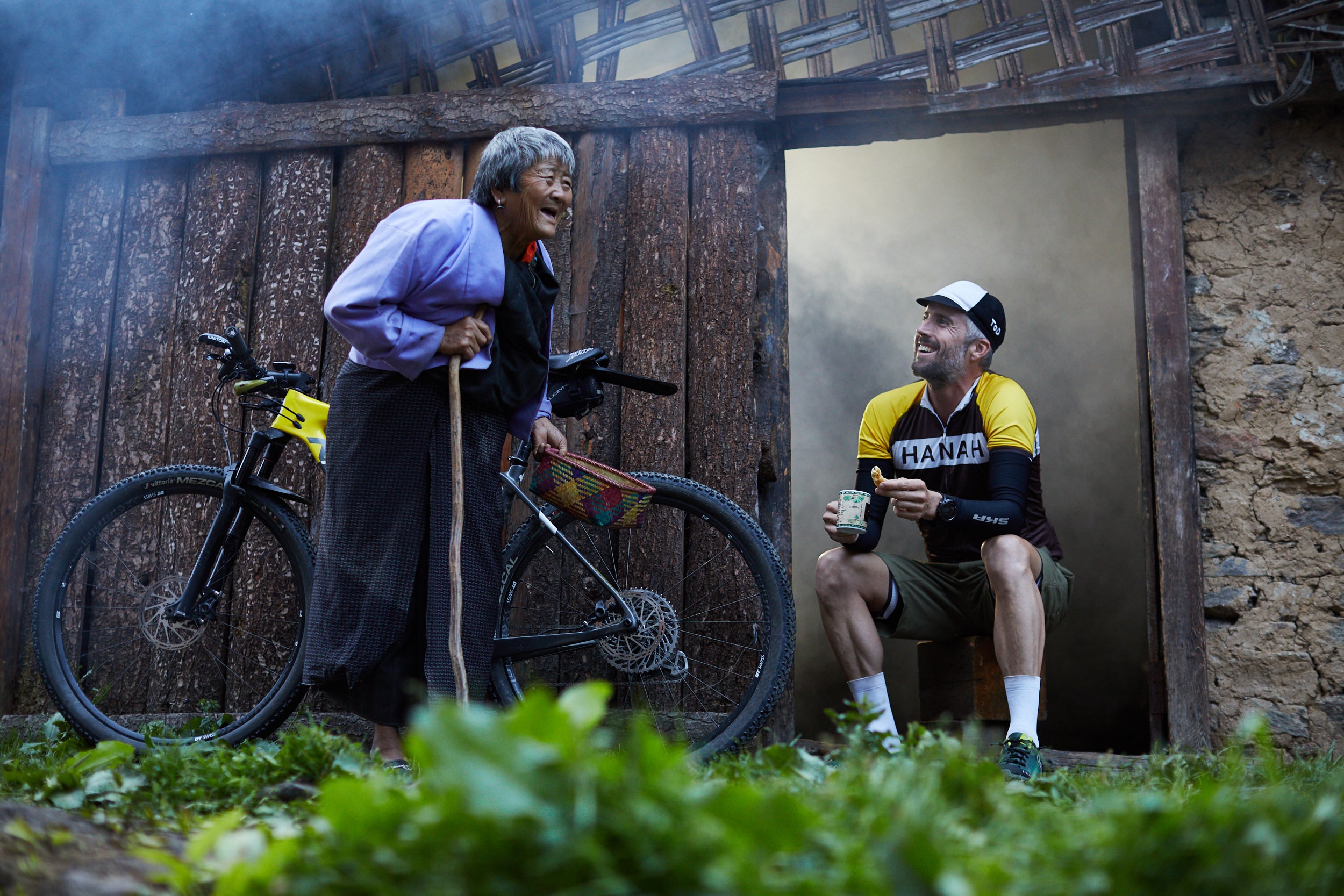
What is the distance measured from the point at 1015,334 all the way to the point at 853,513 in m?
4.05

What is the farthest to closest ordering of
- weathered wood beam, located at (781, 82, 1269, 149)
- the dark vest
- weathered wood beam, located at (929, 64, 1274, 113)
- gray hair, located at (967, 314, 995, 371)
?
1. weathered wood beam, located at (781, 82, 1269, 149)
2. weathered wood beam, located at (929, 64, 1274, 113)
3. gray hair, located at (967, 314, 995, 371)
4. the dark vest

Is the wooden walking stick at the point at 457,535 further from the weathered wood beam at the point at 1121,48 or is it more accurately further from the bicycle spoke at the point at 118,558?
the weathered wood beam at the point at 1121,48

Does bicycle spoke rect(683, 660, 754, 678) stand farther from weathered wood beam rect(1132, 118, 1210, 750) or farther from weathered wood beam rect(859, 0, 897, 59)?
weathered wood beam rect(859, 0, 897, 59)

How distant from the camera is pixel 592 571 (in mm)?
2732

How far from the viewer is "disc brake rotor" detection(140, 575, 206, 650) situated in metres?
2.90

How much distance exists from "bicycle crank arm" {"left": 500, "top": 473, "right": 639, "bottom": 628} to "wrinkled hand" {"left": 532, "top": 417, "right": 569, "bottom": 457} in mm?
123

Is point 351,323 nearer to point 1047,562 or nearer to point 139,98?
point 1047,562

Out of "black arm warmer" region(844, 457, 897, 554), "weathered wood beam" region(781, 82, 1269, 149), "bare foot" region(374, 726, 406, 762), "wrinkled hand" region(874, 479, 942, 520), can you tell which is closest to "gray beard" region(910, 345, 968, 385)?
"black arm warmer" region(844, 457, 897, 554)

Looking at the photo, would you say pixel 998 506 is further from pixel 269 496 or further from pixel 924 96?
pixel 269 496

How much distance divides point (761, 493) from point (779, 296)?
29.9 inches

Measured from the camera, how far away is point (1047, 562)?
3.00 m

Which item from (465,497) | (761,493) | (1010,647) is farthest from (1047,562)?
(465,497)

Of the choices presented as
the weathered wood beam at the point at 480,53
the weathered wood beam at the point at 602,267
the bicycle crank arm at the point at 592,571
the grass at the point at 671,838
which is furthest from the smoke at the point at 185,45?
the grass at the point at 671,838

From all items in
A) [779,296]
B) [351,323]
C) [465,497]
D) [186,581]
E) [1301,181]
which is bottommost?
[186,581]
